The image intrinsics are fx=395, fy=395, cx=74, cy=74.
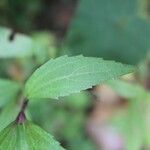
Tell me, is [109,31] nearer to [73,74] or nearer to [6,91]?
[6,91]

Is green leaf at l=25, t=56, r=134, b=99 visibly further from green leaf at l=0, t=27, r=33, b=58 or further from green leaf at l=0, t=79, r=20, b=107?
green leaf at l=0, t=27, r=33, b=58

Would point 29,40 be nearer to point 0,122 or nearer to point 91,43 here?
point 91,43

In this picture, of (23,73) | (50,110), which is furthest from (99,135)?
(23,73)

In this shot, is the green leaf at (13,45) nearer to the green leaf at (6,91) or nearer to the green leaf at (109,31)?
the green leaf at (6,91)

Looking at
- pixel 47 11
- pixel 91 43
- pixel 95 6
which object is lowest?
pixel 91 43

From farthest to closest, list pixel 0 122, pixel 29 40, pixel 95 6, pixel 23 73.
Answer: pixel 23 73, pixel 95 6, pixel 29 40, pixel 0 122

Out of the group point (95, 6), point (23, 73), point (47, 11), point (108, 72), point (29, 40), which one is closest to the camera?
point (108, 72)

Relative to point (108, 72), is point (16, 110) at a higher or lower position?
lower

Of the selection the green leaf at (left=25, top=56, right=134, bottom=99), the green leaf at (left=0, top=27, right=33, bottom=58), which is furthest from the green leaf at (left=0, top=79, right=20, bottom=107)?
the green leaf at (left=25, top=56, right=134, bottom=99)
